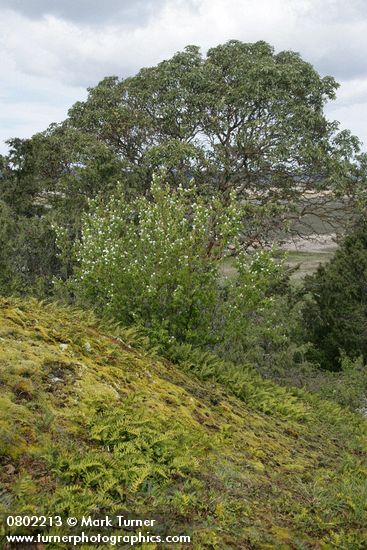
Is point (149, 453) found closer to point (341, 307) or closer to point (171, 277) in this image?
point (171, 277)

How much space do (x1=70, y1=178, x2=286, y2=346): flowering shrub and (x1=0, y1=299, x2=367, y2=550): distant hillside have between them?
2375mm

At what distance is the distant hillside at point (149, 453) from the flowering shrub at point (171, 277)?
237 centimetres

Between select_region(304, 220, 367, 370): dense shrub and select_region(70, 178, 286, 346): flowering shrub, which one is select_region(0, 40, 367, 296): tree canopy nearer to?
select_region(304, 220, 367, 370): dense shrub

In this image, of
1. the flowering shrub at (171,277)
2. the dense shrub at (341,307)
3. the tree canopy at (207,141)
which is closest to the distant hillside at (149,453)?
the flowering shrub at (171,277)

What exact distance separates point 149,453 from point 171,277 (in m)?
5.25

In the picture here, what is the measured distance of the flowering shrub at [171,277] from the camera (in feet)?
32.8

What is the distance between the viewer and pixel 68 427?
4.80 meters

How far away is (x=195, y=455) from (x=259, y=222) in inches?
690

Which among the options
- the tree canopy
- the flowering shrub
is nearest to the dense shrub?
the tree canopy

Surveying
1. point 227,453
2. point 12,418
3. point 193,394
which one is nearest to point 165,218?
point 193,394

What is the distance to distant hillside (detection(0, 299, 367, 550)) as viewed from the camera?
421cm

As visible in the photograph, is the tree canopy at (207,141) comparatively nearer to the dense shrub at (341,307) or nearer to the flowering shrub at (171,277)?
the dense shrub at (341,307)

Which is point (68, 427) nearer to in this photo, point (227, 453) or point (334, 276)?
point (227, 453)

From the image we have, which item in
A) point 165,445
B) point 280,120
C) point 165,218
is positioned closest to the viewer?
point 165,445
